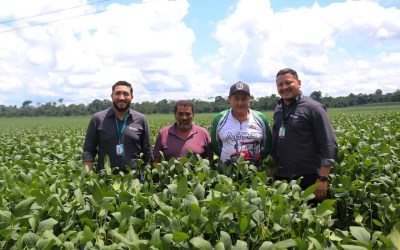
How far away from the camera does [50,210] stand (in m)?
2.69

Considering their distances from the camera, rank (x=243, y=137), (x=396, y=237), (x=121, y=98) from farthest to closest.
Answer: (x=121, y=98), (x=243, y=137), (x=396, y=237)

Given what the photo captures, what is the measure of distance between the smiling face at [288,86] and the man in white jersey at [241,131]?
0.37 m

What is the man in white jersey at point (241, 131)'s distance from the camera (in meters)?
4.24

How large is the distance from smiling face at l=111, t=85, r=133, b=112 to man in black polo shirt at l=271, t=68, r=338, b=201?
1735mm

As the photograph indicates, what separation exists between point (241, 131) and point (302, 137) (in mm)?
659

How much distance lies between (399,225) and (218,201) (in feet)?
3.71

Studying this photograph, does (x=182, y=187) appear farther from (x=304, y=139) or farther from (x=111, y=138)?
(x=111, y=138)

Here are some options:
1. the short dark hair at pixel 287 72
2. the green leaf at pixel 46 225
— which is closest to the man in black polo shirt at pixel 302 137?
the short dark hair at pixel 287 72

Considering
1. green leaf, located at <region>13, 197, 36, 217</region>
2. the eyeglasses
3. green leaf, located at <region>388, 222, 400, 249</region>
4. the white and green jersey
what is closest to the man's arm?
the eyeglasses

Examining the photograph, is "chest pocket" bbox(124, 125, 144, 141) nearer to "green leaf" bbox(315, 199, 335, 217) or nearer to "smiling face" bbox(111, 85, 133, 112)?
"smiling face" bbox(111, 85, 133, 112)

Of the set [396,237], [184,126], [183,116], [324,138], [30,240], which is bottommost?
[30,240]

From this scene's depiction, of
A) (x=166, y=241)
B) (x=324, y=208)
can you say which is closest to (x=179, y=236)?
(x=166, y=241)

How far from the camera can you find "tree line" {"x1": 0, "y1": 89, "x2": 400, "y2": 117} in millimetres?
82250

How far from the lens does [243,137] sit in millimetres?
4297
